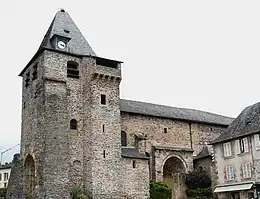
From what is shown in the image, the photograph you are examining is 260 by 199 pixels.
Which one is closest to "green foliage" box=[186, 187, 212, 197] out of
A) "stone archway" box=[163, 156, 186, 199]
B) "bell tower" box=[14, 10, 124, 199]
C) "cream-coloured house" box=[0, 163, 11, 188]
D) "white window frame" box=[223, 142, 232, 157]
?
"stone archway" box=[163, 156, 186, 199]

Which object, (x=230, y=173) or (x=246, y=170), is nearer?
(x=246, y=170)

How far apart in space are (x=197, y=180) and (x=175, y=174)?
2.59m

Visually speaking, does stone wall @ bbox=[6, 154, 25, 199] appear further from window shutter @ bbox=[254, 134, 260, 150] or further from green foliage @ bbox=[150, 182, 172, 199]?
window shutter @ bbox=[254, 134, 260, 150]

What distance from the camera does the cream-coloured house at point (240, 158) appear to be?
115 ft

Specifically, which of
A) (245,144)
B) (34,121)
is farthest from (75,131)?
(245,144)

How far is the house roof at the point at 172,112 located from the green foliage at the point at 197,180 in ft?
23.5

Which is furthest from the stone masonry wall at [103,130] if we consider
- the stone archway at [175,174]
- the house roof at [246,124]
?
the house roof at [246,124]

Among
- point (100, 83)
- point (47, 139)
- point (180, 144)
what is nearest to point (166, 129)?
point (180, 144)

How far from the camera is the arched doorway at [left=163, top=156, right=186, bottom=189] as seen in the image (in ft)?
145

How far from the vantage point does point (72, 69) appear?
38.2 metres

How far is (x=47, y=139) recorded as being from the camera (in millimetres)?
34844

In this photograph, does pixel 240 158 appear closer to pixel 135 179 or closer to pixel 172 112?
pixel 135 179

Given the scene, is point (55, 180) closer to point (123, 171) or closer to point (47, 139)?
point (47, 139)

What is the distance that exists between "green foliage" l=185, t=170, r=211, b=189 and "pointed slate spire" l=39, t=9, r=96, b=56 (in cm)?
1533
